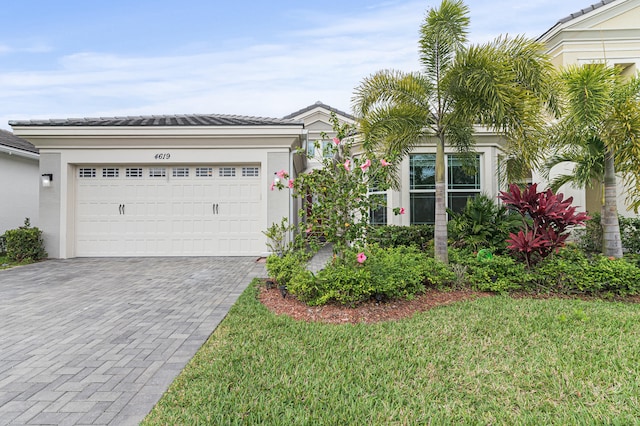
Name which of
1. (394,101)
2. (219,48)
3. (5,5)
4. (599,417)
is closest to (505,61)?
(394,101)

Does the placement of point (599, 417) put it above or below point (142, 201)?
below

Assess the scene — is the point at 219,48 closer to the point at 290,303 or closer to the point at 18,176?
the point at 18,176

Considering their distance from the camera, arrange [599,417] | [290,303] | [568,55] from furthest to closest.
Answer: [568,55] → [290,303] → [599,417]

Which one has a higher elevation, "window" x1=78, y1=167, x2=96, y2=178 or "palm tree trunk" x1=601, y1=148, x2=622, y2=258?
"window" x1=78, y1=167, x2=96, y2=178

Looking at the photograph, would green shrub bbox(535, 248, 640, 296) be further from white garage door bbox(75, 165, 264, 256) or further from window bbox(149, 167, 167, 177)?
window bbox(149, 167, 167, 177)

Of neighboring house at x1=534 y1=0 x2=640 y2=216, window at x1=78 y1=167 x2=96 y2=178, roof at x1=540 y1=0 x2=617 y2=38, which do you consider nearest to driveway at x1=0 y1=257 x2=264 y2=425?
window at x1=78 y1=167 x2=96 y2=178

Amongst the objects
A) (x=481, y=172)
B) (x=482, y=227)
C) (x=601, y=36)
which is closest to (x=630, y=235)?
(x=481, y=172)

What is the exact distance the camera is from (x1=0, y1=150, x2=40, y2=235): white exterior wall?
1084 cm

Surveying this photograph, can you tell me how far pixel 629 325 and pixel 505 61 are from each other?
4293 millimetres

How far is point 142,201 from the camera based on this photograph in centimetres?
927

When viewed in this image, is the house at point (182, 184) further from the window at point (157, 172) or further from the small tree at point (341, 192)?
the small tree at point (341, 192)

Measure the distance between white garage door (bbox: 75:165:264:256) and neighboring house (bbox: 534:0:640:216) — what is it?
9.07 metres

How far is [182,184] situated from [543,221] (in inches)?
352

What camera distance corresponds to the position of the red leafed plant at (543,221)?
5.23 metres
